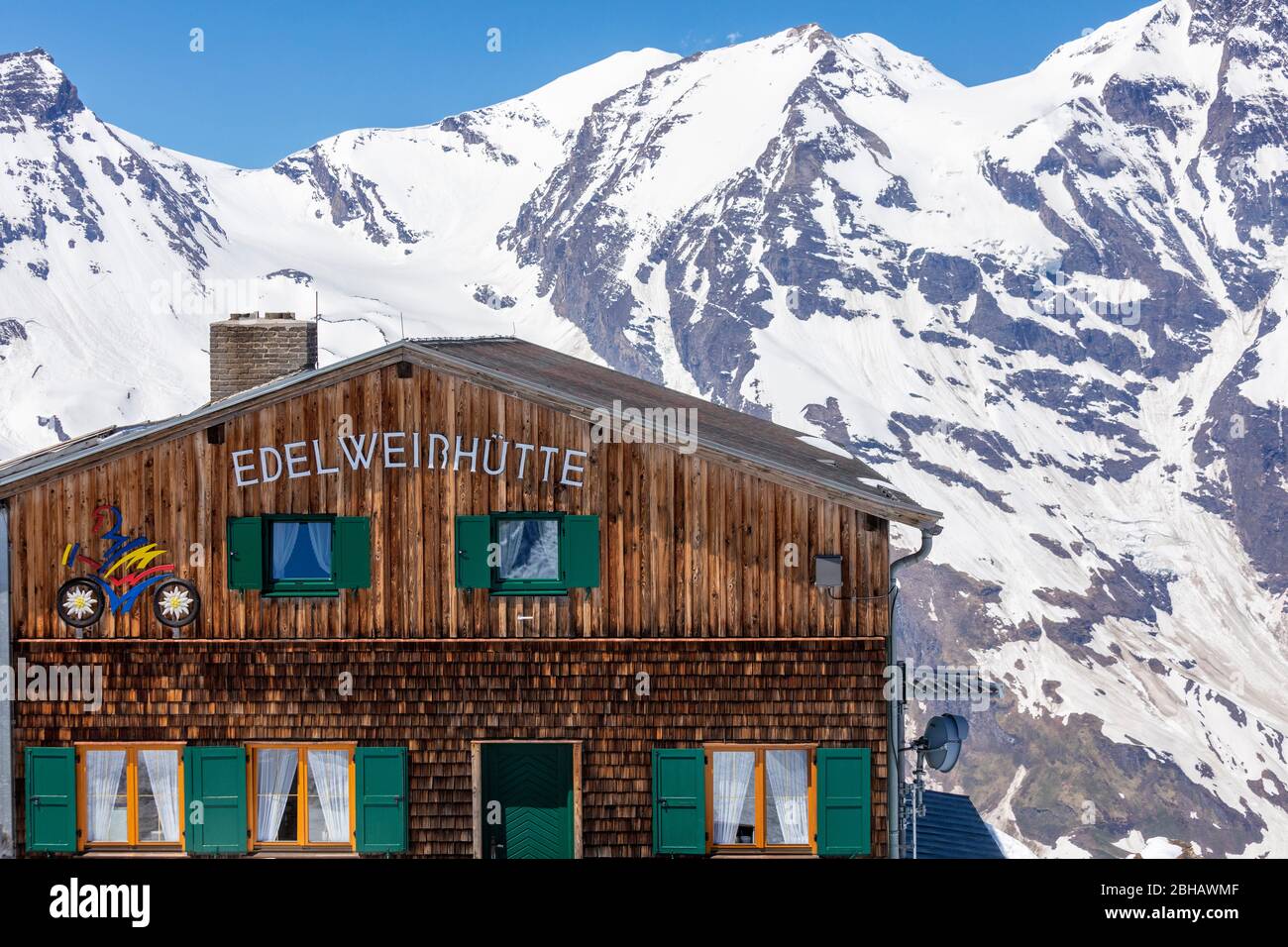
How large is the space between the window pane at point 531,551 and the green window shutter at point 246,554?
3310mm

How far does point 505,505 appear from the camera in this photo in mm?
21859

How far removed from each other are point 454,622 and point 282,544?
2.65m

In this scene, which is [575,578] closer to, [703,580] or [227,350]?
[703,580]

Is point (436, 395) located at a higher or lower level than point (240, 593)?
higher

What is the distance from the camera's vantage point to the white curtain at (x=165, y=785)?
71.4 ft

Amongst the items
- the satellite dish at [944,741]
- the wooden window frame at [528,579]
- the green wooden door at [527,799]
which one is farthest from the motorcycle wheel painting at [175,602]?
the satellite dish at [944,741]

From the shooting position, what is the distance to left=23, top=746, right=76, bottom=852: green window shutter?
21.8 meters

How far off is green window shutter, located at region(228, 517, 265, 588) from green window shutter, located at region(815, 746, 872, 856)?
8.05 metres

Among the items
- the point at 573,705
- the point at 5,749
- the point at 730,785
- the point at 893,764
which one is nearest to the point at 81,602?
the point at 5,749

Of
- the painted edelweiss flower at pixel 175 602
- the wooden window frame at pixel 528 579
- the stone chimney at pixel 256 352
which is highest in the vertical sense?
the stone chimney at pixel 256 352

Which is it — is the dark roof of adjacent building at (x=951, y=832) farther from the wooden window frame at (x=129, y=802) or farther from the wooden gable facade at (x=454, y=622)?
the wooden window frame at (x=129, y=802)
